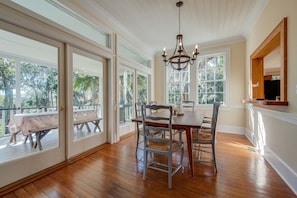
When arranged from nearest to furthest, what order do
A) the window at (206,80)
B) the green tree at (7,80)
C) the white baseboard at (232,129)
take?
the green tree at (7,80) < the white baseboard at (232,129) < the window at (206,80)

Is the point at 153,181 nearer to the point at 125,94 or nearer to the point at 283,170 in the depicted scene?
the point at 283,170

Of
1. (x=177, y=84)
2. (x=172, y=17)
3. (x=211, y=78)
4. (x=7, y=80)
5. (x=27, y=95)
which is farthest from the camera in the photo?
(x=177, y=84)

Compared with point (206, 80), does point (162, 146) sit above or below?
below

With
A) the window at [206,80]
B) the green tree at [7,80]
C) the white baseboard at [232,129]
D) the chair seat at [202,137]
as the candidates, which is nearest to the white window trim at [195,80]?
the window at [206,80]

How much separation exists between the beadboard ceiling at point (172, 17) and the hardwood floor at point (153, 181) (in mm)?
2646

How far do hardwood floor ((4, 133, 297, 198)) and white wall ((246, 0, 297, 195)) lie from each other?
0.19 metres

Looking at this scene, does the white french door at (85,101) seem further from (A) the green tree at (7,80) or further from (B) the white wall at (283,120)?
(B) the white wall at (283,120)

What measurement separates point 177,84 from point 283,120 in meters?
3.55

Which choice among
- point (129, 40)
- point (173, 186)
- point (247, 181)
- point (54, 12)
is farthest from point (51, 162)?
point (129, 40)

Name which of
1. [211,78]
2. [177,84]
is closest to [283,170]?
[211,78]

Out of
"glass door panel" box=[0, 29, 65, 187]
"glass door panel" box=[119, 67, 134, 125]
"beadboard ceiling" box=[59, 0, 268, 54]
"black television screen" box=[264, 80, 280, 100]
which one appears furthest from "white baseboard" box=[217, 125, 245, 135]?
"glass door panel" box=[0, 29, 65, 187]

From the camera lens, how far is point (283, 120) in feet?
6.72

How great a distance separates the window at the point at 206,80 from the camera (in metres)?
4.63

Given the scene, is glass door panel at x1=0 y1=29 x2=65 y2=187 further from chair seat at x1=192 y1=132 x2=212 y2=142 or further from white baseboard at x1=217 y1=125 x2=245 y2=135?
white baseboard at x1=217 y1=125 x2=245 y2=135
